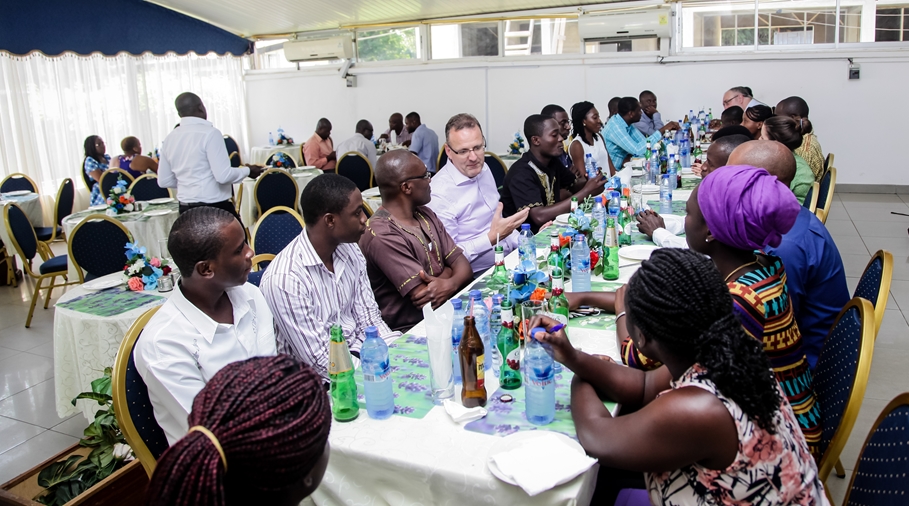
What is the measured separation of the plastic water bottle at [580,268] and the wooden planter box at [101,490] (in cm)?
174

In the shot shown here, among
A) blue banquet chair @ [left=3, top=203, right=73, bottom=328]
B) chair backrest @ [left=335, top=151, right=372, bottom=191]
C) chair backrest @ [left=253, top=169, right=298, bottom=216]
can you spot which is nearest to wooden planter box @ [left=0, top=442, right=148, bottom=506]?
blue banquet chair @ [left=3, top=203, right=73, bottom=328]

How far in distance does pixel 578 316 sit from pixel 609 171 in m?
4.27

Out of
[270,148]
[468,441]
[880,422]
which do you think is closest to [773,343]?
[880,422]

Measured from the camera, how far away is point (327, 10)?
11195 millimetres

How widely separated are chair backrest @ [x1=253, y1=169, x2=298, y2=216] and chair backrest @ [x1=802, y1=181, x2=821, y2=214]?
4639 mm

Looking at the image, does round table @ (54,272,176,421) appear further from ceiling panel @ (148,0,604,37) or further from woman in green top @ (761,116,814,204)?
ceiling panel @ (148,0,604,37)

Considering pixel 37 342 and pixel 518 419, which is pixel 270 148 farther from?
pixel 518 419

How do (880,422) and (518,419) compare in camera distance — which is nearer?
(880,422)

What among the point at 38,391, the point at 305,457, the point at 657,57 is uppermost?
the point at 657,57

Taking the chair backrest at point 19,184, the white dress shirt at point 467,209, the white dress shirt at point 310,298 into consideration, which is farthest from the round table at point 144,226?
the white dress shirt at point 310,298

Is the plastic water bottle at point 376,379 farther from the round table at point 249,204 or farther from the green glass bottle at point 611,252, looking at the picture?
the round table at point 249,204

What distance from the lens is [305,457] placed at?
979 mm

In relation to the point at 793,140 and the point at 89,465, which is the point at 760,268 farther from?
the point at 793,140

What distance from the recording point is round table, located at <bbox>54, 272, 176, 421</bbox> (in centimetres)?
306
